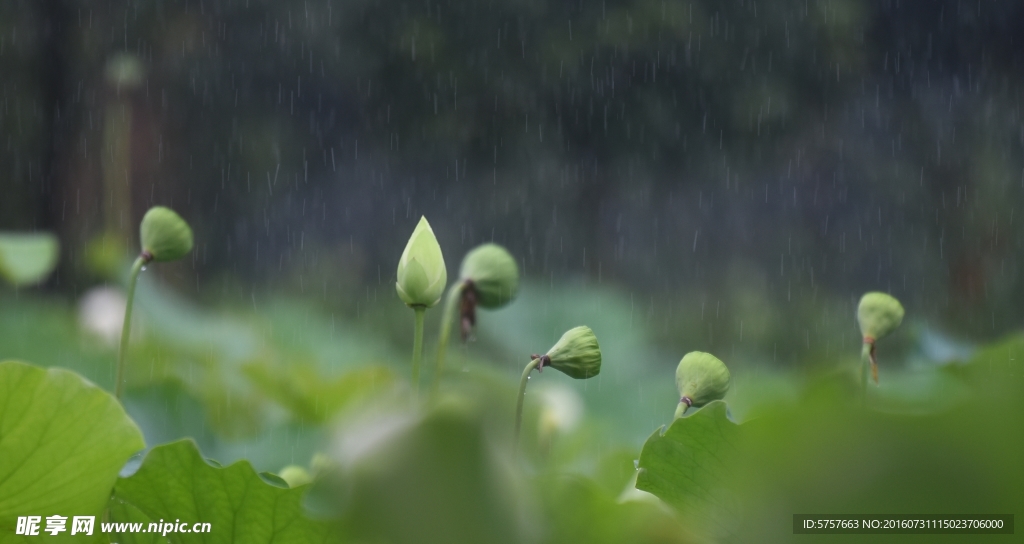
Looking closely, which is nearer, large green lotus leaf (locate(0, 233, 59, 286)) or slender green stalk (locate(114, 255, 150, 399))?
slender green stalk (locate(114, 255, 150, 399))

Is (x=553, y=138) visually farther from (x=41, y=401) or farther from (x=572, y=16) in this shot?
(x=41, y=401)

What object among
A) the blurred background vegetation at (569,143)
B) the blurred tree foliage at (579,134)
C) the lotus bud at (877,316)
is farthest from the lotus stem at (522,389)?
the blurred tree foliage at (579,134)

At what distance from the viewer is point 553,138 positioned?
12.3 feet

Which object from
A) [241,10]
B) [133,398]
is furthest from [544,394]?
[241,10]

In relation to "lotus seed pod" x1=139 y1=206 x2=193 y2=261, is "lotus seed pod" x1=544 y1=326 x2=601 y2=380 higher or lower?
lower

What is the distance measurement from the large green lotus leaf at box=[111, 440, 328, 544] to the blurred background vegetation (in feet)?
9.96

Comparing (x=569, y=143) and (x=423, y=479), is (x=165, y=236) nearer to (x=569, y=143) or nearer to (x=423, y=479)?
(x=423, y=479)

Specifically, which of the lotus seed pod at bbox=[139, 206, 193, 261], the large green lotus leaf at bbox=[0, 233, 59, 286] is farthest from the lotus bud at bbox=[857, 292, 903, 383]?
the large green lotus leaf at bbox=[0, 233, 59, 286]

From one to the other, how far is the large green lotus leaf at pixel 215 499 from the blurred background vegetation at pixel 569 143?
303 centimetres

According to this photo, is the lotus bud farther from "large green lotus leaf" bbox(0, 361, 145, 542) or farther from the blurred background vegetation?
the blurred background vegetation

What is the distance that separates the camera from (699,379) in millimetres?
220

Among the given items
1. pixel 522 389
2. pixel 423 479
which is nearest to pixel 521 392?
pixel 522 389

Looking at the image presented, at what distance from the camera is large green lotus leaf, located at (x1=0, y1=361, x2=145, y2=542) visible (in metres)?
0.18

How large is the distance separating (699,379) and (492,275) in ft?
0.36
